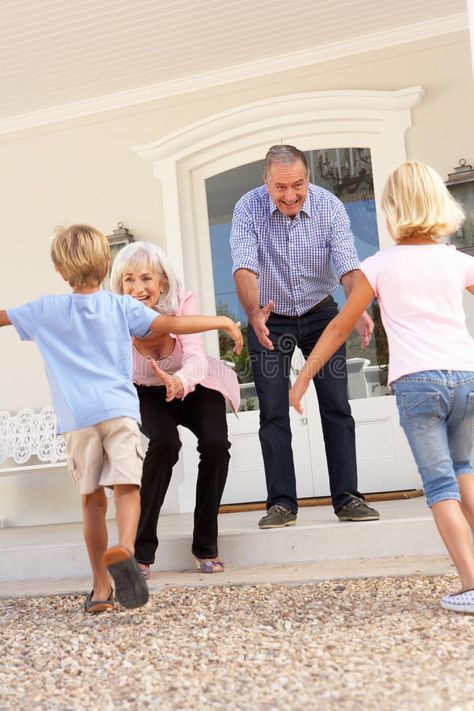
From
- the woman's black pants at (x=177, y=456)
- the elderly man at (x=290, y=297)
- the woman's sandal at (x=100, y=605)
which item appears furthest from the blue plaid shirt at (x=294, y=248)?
the woman's sandal at (x=100, y=605)

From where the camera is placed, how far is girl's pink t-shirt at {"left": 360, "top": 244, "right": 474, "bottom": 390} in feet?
7.79

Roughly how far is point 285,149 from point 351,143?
200cm

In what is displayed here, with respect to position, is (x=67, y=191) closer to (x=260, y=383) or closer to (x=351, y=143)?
(x=351, y=143)

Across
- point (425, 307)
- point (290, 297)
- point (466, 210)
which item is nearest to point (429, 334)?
point (425, 307)

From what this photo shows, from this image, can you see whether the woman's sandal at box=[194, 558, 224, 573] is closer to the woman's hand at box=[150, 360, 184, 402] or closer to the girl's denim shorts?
the woman's hand at box=[150, 360, 184, 402]

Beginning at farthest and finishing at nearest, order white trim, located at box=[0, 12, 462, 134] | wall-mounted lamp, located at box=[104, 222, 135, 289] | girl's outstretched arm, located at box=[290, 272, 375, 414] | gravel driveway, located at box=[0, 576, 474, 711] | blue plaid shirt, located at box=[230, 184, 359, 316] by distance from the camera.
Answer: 1. wall-mounted lamp, located at box=[104, 222, 135, 289]
2. white trim, located at box=[0, 12, 462, 134]
3. blue plaid shirt, located at box=[230, 184, 359, 316]
4. girl's outstretched arm, located at box=[290, 272, 375, 414]
5. gravel driveway, located at box=[0, 576, 474, 711]

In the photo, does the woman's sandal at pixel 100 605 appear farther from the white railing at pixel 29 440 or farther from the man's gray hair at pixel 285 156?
the white railing at pixel 29 440

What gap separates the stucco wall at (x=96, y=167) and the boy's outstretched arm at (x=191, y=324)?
108 inches

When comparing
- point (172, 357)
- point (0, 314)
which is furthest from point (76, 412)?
point (172, 357)

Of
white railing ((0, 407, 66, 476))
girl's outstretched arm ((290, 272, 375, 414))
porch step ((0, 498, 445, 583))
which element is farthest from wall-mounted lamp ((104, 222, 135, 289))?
girl's outstretched arm ((290, 272, 375, 414))

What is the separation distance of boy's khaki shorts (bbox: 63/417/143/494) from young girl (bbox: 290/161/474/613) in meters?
0.51

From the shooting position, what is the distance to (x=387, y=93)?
195 inches

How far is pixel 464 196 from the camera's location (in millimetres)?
4797

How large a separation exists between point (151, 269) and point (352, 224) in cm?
233
